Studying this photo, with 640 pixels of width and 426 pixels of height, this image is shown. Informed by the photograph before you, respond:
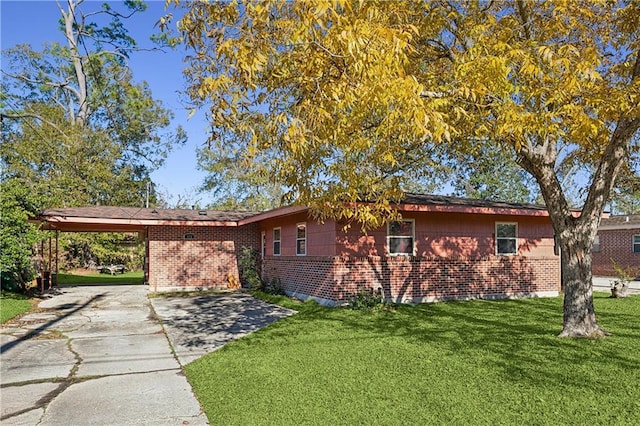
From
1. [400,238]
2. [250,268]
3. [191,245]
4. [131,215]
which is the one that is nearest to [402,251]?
[400,238]

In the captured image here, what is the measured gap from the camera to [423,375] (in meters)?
5.56

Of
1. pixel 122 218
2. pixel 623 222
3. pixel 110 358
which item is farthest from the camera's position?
pixel 623 222

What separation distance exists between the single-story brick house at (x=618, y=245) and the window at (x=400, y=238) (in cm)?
1516

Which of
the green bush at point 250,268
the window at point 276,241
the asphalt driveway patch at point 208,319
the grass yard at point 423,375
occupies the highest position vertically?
the window at point 276,241

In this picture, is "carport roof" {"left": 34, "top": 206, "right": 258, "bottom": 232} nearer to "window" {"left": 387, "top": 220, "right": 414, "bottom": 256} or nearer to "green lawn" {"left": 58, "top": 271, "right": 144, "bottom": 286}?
"green lawn" {"left": 58, "top": 271, "right": 144, "bottom": 286}

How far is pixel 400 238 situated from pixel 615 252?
18017mm

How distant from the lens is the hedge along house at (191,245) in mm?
17328

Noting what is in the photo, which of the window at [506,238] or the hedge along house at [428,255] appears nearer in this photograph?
the hedge along house at [428,255]

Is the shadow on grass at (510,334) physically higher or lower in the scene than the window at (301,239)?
lower

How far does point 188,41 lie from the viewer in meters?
5.69

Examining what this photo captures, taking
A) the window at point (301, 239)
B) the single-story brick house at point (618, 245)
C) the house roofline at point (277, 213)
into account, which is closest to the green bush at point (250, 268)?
the house roofline at point (277, 213)

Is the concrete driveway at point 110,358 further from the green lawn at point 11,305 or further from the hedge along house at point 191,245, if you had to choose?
the hedge along house at point 191,245

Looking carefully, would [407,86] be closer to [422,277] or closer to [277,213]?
[422,277]

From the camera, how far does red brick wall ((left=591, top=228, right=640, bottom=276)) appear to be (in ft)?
80.2
